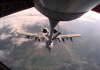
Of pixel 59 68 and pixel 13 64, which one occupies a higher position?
pixel 13 64

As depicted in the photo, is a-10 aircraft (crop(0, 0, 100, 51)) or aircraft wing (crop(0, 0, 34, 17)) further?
aircraft wing (crop(0, 0, 34, 17))

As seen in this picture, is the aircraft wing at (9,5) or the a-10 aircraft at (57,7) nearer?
the a-10 aircraft at (57,7)

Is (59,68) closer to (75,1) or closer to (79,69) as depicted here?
(79,69)

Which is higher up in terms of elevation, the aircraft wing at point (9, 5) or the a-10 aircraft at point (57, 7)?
the aircraft wing at point (9, 5)

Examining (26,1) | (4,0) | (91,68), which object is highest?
(26,1)

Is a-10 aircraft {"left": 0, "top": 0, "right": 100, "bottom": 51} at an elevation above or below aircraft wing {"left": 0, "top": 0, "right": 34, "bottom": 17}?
below

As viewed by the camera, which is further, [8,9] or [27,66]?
[27,66]

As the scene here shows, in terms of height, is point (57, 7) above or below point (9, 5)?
below

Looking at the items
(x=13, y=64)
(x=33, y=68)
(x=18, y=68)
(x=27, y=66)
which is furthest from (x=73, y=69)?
(x=13, y=64)

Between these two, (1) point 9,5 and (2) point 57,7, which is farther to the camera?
(1) point 9,5

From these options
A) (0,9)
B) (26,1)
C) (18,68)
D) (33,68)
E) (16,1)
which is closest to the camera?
(0,9)

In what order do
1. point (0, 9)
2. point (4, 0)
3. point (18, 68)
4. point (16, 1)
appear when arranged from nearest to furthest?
point (0, 9) → point (4, 0) → point (16, 1) → point (18, 68)
